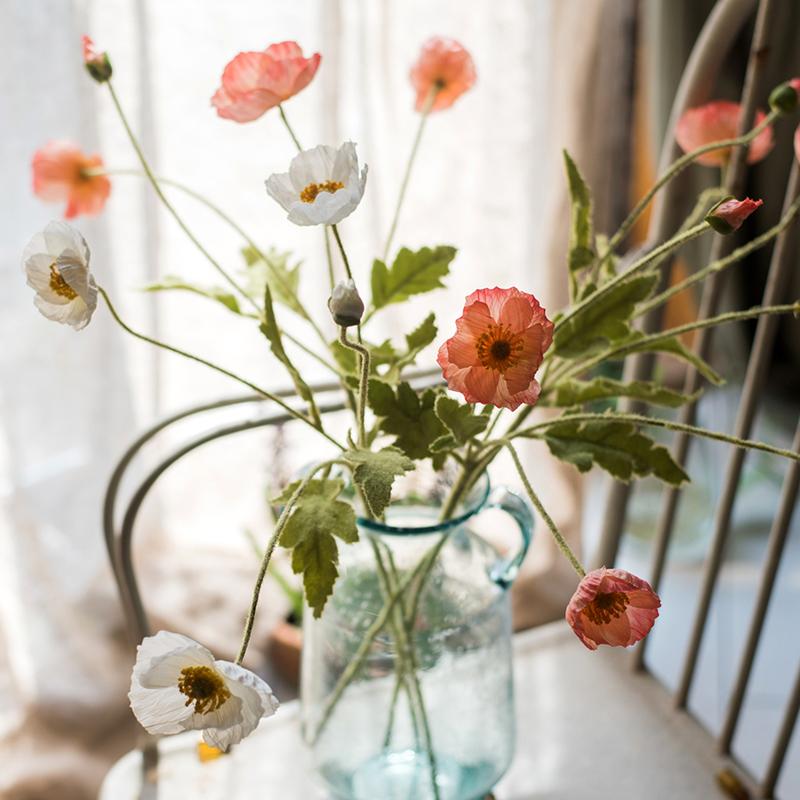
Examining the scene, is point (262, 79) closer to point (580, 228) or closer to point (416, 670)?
point (580, 228)

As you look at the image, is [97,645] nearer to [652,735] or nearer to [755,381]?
[652,735]

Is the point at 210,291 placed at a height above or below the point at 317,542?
above

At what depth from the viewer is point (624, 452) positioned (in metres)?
0.53

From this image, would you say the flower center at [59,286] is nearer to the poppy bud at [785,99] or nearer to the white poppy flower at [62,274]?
the white poppy flower at [62,274]

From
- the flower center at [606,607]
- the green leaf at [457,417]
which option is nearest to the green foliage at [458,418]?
the green leaf at [457,417]

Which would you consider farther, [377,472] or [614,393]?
[614,393]

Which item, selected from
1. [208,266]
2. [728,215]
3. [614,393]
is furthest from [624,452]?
[208,266]

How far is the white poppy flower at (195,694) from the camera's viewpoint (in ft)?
1.37

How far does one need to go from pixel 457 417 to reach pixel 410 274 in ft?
0.43

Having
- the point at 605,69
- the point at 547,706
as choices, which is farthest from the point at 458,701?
the point at 605,69

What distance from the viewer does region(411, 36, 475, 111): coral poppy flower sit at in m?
0.62

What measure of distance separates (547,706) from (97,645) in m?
0.88

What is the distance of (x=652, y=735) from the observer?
33.1 inches

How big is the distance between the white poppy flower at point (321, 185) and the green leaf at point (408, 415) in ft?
0.34
